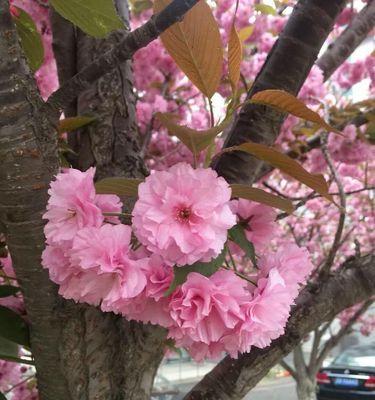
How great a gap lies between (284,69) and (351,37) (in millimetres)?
652

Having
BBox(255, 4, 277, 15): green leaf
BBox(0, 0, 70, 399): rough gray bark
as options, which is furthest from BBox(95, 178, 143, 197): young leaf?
BBox(255, 4, 277, 15): green leaf

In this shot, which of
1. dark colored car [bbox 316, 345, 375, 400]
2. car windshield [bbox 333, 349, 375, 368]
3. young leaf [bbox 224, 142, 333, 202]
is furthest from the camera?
car windshield [bbox 333, 349, 375, 368]

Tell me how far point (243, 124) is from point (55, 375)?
1.74 ft

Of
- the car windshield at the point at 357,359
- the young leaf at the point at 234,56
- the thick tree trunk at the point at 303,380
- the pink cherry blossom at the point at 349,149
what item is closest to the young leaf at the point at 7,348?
the young leaf at the point at 234,56

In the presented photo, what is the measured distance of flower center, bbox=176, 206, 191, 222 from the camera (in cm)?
47

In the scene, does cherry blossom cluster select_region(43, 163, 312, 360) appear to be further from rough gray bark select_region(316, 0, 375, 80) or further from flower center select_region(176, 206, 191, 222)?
rough gray bark select_region(316, 0, 375, 80)

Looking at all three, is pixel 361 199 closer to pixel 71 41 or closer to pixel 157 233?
pixel 71 41

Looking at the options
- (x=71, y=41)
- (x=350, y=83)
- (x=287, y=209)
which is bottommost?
(x=287, y=209)

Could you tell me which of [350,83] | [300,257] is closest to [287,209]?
[300,257]

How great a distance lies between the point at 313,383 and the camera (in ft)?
13.1

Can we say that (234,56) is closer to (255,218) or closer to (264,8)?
(255,218)

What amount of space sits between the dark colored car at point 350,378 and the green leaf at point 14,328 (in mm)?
4288

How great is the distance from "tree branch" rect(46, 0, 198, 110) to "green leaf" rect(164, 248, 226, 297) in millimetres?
261

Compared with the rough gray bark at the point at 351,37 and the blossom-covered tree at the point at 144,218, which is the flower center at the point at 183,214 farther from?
the rough gray bark at the point at 351,37
